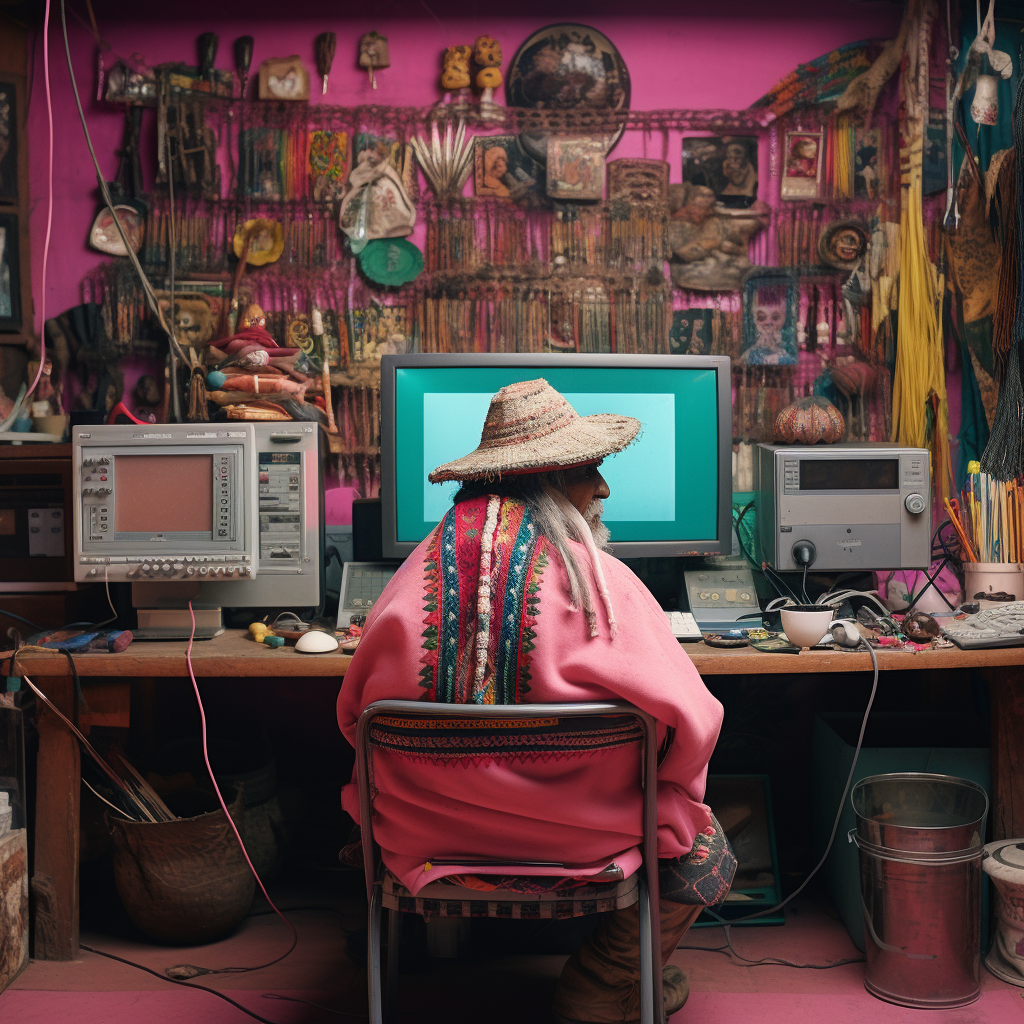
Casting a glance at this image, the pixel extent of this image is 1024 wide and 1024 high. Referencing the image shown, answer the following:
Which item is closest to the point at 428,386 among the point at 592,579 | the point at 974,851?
the point at 592,579

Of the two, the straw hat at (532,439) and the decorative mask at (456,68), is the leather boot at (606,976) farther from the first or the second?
the decorative mask at (456,68)

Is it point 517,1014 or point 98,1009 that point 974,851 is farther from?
point 98,1009

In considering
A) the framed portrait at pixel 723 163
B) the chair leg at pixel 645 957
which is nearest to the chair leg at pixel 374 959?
the chair leg at pixel 645 957

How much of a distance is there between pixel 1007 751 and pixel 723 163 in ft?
6.00

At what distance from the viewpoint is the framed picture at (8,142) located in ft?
9.07

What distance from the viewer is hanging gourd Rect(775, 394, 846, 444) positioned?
2.48 metres

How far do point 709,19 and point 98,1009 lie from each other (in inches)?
122

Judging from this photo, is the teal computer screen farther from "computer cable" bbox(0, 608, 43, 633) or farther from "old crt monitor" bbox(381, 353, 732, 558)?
"computer cable" bbox(0, 608, 43, 633)

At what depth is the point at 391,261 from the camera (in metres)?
2.87

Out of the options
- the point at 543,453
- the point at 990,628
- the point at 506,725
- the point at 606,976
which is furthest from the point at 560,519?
the point at 990,628

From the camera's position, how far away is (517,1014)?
202 centimetres

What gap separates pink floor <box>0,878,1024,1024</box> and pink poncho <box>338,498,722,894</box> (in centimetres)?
83

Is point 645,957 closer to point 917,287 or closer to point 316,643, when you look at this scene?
point 316,643

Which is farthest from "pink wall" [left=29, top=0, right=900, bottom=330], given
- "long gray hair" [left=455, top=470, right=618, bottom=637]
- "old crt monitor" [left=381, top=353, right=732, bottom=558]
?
"long gray hair" [left=455, top=470, right=618, bottom=637]
